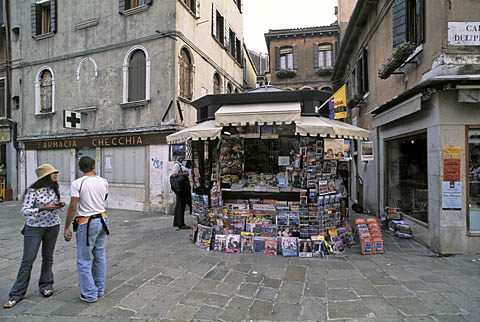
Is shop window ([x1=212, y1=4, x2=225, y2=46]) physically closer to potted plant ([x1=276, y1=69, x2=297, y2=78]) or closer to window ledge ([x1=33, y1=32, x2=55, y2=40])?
window ledge ([x1=33, y1=32, x2=55, y2=40])

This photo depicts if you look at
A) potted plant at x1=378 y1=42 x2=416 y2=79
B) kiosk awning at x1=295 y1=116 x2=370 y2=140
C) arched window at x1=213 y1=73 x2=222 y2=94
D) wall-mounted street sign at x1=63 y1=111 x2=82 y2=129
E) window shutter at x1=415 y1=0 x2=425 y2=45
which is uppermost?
arched window at x1=213 y1=73 x2=222 y2=94

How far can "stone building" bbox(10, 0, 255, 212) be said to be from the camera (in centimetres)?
948

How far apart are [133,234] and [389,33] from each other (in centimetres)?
865

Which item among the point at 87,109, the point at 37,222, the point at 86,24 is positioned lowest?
the point at 37,222

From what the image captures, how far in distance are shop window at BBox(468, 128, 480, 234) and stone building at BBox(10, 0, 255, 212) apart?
7309 millimetres

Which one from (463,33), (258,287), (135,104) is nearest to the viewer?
(258,287)

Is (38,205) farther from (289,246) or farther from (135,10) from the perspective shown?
(135,10)

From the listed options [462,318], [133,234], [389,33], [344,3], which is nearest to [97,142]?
[133,234]

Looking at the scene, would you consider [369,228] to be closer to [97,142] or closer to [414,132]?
[414,132]

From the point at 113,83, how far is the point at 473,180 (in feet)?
36.1

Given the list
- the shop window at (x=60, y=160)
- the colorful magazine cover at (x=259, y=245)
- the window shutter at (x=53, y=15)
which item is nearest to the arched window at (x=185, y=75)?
the shop window at (x=60, y=160)

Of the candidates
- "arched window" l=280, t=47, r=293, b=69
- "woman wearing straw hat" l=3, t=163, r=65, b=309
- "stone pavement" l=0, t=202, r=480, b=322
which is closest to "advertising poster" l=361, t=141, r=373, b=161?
"stone pavement" l=0, t=202, r=480, b=322

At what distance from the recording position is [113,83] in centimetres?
1030

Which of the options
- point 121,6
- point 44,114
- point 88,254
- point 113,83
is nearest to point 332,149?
point 88,254
